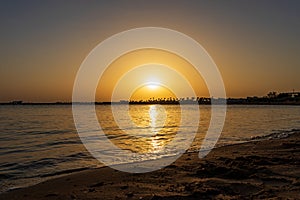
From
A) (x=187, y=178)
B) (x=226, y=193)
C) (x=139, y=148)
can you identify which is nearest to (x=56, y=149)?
(x=139, y=148)

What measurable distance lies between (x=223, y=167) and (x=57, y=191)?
4.80 meters

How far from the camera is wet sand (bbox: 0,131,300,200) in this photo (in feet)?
23.0

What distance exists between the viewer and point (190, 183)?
8062mm

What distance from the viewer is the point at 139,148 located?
1845 centimetres

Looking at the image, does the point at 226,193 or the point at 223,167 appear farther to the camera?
the point at 223,167

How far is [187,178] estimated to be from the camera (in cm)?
884

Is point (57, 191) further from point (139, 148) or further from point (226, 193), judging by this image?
point (139, 148)

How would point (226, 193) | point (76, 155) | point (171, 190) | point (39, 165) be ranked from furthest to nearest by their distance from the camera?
point (76, 155) → point (39, 165) → point (171, 190) → point (226, 193)

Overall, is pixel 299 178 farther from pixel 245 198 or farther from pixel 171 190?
pixel 171 190

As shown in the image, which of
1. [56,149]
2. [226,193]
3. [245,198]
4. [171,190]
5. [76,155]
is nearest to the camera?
[245,198]

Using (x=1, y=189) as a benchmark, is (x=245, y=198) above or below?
above

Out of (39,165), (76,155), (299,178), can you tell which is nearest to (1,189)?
(39,165)

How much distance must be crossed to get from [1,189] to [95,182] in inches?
112

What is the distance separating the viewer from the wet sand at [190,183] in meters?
7.00
